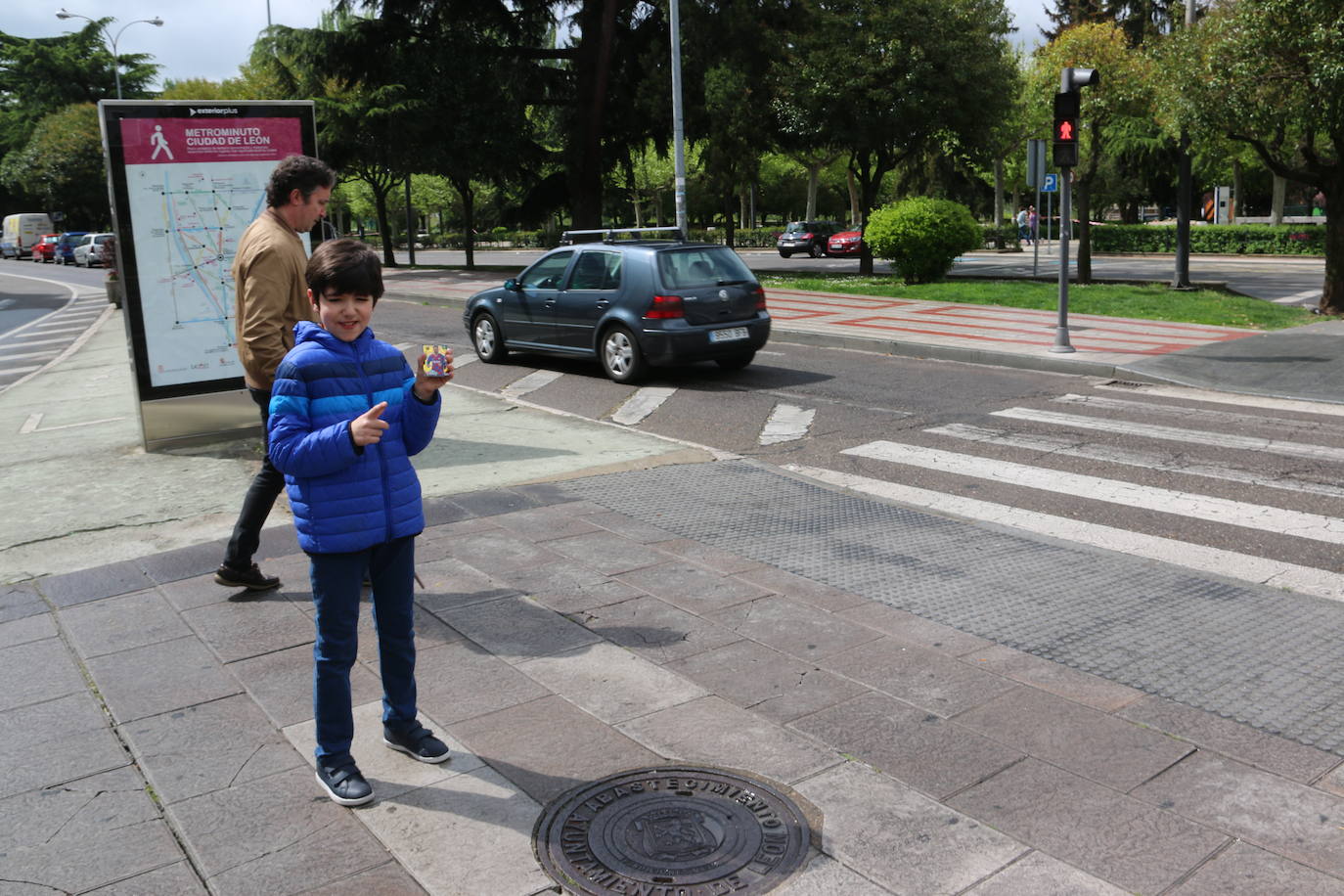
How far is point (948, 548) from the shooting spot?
6.05m

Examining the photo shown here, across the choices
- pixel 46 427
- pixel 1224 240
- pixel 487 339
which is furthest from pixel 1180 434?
pixel 1224 240

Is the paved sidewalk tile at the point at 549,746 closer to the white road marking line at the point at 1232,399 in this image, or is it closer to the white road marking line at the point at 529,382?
the white road marking line at the point at 529,382

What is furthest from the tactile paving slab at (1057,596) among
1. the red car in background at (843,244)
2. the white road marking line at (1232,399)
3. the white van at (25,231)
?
the white van at (25,231)

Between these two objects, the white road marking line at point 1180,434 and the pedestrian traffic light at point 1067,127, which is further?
the pedestrian traffic light at point 1067,127

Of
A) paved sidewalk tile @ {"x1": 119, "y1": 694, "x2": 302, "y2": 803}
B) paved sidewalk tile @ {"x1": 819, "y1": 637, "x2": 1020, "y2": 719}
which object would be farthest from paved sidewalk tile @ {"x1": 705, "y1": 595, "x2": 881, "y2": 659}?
paved sidewalk tile @ {"x1": 119, "y1": 694, "x2": 302, "y2": 803}

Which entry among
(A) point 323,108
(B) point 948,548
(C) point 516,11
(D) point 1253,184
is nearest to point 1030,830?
(B) point 948,548

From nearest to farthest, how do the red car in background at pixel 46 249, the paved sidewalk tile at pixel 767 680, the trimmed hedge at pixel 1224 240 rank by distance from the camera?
the paved sidewalk tile at pixel 767 680, the trimmed hedge at pixel 1224 240, the red car in background at pixel 46 249

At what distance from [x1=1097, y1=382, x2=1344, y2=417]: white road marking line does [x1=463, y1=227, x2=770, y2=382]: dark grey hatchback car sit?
3.92 m

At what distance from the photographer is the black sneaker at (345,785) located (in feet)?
11.0

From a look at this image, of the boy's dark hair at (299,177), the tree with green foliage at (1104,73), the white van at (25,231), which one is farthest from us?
the white van at (25,231)

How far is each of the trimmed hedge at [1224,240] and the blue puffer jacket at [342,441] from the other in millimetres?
38288

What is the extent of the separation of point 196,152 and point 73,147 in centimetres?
6672

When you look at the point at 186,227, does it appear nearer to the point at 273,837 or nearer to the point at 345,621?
the point at 345,621

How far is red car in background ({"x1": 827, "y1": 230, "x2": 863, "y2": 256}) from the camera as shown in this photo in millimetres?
41000
